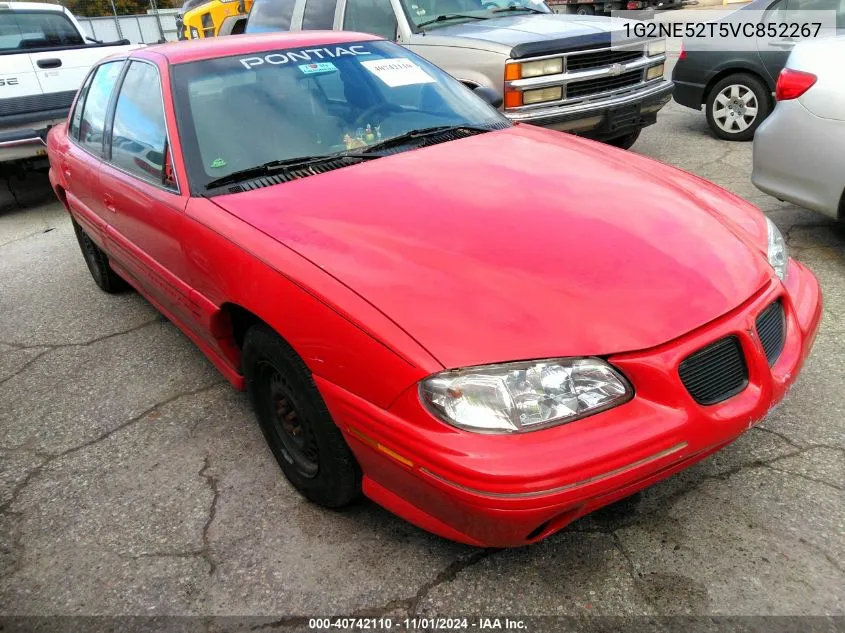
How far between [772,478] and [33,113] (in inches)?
278

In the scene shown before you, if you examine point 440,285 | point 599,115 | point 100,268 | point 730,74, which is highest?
point 440,285

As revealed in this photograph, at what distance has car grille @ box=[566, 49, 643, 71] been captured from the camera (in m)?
5.48

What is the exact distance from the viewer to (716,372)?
1917mm

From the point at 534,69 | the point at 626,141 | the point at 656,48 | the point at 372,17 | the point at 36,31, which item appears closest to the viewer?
the point at 534,69

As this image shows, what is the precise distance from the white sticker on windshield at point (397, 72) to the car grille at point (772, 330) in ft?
6.40

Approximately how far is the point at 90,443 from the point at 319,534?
1326 mm

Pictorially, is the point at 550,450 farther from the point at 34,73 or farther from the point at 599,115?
the point at 34,73

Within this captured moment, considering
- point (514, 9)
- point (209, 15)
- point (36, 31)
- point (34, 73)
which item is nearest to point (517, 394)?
point (514, 9)

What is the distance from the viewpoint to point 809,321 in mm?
2295

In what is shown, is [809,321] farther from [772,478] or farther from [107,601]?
[107,601]

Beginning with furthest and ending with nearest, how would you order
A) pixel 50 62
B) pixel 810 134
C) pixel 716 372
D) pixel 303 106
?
pixel 50 62, pixel 810 134, pixel 303 106, pixel 716 372

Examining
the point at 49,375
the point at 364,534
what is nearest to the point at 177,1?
the point at 49,375

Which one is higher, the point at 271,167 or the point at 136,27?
the point at 271,167

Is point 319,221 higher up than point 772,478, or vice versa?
point 319,221
